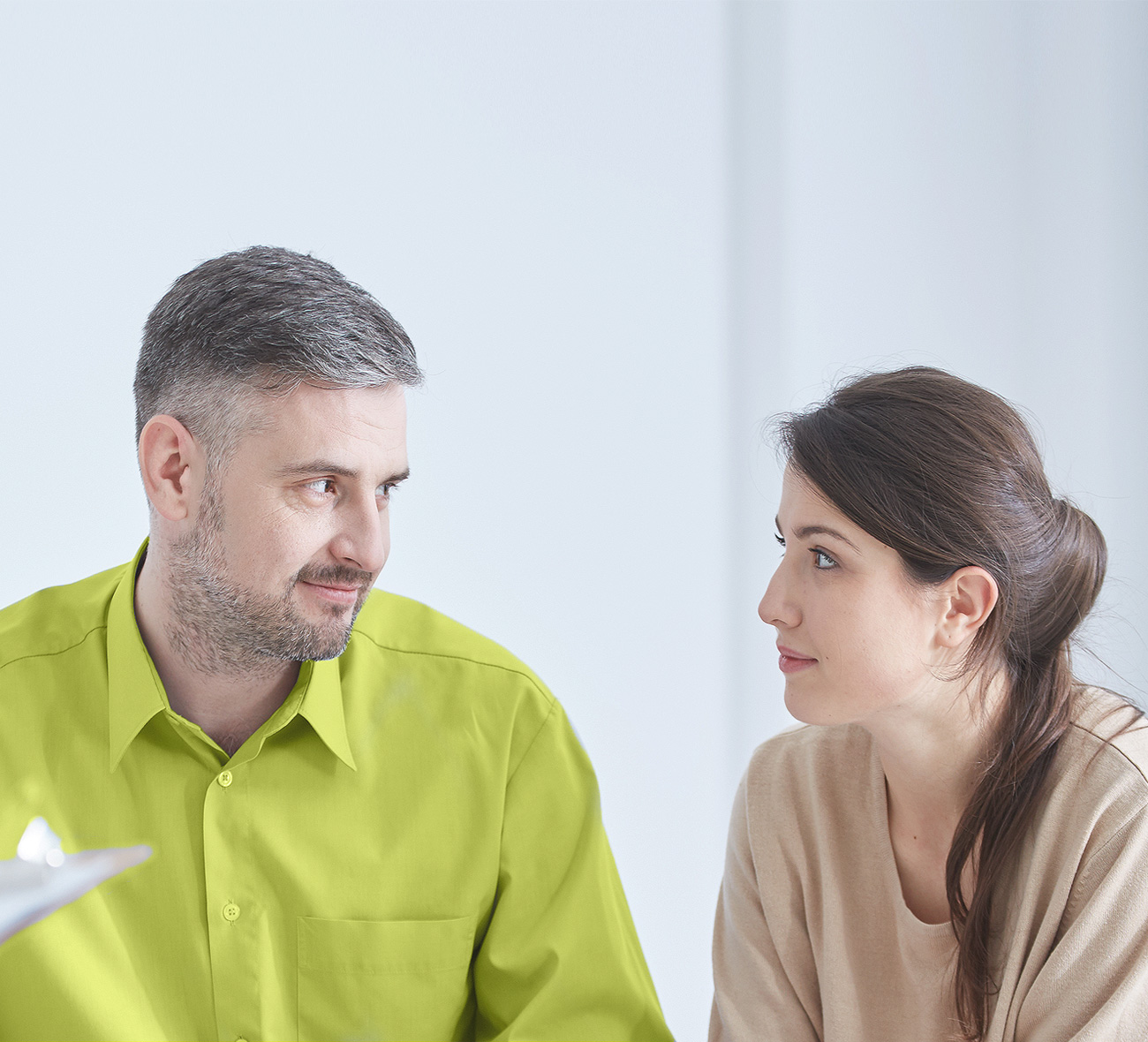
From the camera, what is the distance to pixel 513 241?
2.07 metres

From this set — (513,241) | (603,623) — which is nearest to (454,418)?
(513,241)

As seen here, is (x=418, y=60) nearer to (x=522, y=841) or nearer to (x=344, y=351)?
(x=344, y=351)

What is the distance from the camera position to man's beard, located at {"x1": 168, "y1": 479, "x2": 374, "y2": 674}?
136cm

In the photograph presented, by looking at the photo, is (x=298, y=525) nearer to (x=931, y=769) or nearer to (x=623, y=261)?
(x=931, y=769)

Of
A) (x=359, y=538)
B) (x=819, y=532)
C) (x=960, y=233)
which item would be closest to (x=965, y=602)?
(x=819, y=532)

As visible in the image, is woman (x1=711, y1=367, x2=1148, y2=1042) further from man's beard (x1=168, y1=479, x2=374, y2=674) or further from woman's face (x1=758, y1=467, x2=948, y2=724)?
man's beard (x1=168, y1=479, x2=374, y2=674)

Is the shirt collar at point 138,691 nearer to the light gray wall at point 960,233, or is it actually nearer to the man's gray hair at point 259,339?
the man's gray hair at point 259,339

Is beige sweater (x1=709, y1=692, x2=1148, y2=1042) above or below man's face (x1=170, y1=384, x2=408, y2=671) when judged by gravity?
below

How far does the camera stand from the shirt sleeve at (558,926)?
1.40m

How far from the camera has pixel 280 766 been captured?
4.61 ft

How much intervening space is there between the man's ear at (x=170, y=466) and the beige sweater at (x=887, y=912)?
851 mm

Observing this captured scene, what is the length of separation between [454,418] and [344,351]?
2.36 ft

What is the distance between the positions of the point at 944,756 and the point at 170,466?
1.04m

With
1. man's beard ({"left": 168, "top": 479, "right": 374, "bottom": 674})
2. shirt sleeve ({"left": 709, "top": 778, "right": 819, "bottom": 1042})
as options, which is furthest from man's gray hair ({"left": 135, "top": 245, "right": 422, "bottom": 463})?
shirt sleeve ({"left": 709, "top": 778, "right": 819, "bottom": 1042})
